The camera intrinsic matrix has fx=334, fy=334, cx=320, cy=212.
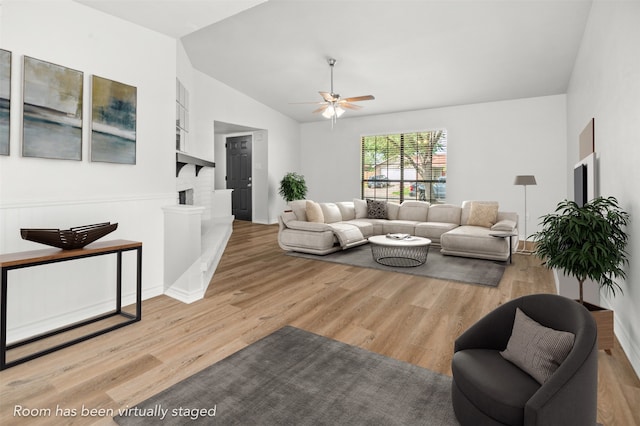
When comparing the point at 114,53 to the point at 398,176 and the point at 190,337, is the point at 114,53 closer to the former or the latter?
the point at 190,337

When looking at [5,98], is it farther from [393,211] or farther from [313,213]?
[393,211]

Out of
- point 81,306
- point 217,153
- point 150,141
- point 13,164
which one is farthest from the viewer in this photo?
point 217,153

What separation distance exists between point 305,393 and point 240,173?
8255mm

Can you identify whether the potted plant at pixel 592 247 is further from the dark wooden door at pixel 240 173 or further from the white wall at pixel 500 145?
the dark wooden door at pixel 240 173

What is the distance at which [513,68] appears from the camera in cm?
551

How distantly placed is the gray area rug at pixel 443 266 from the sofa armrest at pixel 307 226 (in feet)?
1.34

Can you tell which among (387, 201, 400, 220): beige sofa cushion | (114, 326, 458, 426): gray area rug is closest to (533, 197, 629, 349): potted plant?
(114, 326, 458, 426): gray area rug

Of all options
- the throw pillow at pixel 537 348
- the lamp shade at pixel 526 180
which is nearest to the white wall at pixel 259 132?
the lamp shade at pixel 526 180

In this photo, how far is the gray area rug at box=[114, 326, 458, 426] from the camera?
1.62 metres

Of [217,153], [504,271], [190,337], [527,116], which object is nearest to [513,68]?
[527,116]

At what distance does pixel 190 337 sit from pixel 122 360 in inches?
Answer: 17.8

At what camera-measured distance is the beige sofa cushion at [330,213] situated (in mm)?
6127

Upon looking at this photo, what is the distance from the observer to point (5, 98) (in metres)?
2.25

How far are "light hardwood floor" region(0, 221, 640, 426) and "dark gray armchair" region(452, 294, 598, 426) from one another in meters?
0.53
